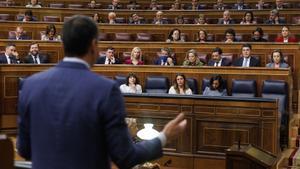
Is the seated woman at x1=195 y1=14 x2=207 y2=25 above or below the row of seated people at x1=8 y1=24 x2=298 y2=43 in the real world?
above

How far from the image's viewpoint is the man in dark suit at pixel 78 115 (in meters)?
1.44

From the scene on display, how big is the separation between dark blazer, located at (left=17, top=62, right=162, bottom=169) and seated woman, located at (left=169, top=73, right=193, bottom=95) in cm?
443

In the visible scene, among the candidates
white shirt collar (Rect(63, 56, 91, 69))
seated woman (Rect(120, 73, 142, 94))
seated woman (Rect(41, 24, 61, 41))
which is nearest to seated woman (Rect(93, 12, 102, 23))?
seated woman (Rect(41, 24, 61, 41))

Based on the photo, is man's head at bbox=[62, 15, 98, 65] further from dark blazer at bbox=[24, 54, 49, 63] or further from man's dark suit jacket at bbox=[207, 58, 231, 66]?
dark blazer at bbox=[24, 54, 49, 63]

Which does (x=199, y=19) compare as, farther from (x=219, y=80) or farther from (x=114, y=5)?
(x=219, y=80)

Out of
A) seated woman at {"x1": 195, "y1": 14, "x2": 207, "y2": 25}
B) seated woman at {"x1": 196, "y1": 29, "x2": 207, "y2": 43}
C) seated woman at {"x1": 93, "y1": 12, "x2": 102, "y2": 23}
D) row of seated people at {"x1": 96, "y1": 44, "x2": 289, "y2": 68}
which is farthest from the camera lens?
seated woman at {"x1": 93, "y1": 12, "x2": 102, "y2": 23}

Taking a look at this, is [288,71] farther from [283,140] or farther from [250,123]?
[250,123]

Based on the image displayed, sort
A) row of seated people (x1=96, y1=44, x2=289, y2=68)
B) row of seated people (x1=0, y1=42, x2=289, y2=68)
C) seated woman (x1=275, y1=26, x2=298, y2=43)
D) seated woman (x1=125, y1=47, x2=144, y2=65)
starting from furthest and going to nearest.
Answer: seated woman (x1=275, y1=26, x2=298, y2=43) → seated woman (x1=125, y1=47, x2=144, y2=65) → row of seated people (x1=0, y1=42, x2=289, y2=68) → row of seated people (x1=96, y1=44, x2=289, y2=68)

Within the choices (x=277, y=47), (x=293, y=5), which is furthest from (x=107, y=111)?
(x=293, y=5)

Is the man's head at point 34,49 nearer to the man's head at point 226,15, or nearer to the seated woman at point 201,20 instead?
the seated woman at point 201,20

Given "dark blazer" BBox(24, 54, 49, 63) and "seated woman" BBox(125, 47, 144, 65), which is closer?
"seated woman" BBox(125, 47, 144, 65)

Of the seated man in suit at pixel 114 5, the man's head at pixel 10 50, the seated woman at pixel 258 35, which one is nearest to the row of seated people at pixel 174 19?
the seated man in suit at pixel 114 5

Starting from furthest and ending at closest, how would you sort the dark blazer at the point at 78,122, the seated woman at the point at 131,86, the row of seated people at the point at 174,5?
the row of seated people at the point at 174,5 → the seated woman at the point at 131,86 → the dark blazer at the point at 78,122

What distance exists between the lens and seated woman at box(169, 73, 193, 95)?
5938mm
